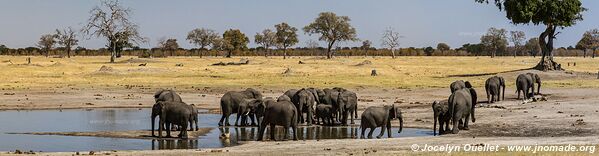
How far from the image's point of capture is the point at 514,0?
228ft

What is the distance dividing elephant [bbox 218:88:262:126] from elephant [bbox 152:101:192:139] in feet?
11.2

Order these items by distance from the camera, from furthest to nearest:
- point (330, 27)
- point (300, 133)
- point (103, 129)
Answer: point (330, 27), point (103, 129), point (300, 133)

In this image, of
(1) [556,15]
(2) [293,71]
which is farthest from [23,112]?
(1) [556,15]

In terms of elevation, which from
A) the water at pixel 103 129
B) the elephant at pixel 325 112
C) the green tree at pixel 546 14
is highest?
the green tree at pixel 546 14

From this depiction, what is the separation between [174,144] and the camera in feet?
79.6

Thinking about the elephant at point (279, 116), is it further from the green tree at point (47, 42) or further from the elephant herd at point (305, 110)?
Result: the green tree at point (47, 42)

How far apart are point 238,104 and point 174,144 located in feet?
23.2

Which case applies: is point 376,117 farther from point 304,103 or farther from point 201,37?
point 201,37

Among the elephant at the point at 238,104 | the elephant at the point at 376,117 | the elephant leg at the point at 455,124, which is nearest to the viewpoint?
the elephant at the point at 376,117

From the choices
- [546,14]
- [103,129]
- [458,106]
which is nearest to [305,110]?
[458,106]

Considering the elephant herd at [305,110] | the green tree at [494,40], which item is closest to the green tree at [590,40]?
the green tree at [494,40]

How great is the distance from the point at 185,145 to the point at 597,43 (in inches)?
6465

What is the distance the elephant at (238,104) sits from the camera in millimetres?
29641

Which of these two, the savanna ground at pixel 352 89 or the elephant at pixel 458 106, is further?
the elephant at pixel 458 106
